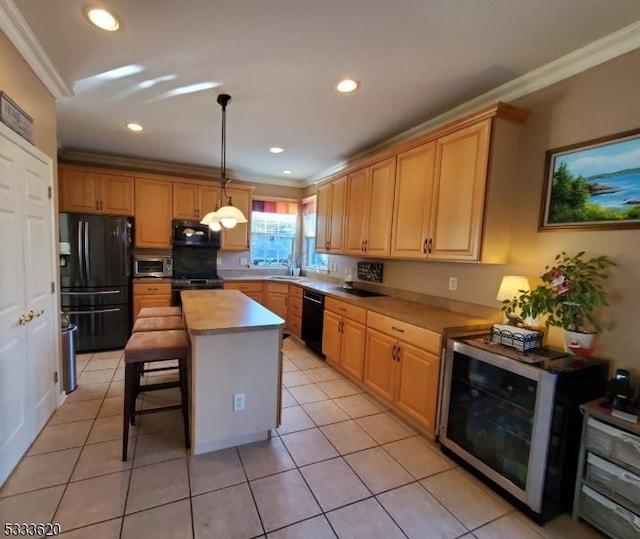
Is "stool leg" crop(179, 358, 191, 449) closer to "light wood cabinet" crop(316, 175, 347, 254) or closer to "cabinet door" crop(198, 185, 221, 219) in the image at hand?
"light wood cabinet" crop(316, 175, 347, 254)

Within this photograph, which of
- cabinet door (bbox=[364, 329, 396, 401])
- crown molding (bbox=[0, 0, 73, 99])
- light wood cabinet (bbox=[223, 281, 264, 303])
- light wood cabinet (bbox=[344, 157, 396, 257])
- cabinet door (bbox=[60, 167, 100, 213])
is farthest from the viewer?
light wood cabinet (bbox=[223, 281, 264, 303])

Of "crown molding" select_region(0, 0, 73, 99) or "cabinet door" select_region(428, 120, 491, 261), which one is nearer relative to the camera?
"crown molding" select_region(0, 0, 73, 99)

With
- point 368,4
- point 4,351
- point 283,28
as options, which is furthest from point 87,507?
point 368,4

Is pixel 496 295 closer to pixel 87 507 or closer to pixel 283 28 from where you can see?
pixel 283 28

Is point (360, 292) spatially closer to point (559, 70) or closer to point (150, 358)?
point (150, 358)

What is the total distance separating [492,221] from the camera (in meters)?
2.25

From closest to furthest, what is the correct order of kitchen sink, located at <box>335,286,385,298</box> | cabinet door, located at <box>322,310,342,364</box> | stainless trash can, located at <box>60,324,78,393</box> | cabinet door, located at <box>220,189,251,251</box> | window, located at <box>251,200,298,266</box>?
1. stainless trash can, located at <box>60,324,78,393</box>
2. cabinet door, located at <box>322,310,342,364</box>
3. kitchen sink, located at <box>335,286,385,298</box>
4. cabinet door, located at <box>220,189,251,251</box>
5. window, located at <box>251,200,298,266</box>

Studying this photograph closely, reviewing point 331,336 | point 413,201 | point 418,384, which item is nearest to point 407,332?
point 418,384

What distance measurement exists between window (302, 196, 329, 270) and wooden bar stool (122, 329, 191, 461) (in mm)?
3280

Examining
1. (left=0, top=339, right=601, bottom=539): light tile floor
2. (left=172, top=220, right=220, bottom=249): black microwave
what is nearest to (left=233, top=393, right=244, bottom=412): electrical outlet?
(left=0, top=339, right=601, bottom=539): light tile floor

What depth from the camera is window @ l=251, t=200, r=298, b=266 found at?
5.55 metres

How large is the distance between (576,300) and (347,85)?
2.04 metres

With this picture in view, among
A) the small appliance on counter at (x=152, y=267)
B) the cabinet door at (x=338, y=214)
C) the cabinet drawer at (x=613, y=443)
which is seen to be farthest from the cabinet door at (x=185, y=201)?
the cabinet drawer at (x=613, y=443)

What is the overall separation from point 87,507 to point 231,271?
3.88 meters
